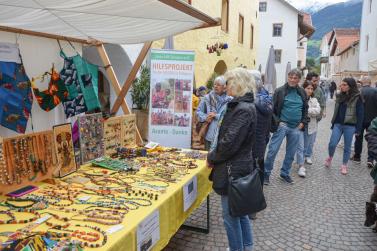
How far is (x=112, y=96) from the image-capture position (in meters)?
8.16

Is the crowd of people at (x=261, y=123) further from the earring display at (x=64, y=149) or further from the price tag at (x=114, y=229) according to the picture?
the earring display at (x=64, y=149)

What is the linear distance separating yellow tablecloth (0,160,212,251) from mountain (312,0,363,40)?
10771 centimetres

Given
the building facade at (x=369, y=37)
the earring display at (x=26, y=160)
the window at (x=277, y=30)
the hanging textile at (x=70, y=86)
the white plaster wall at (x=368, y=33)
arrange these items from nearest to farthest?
the earring display at (x=26, y=160), the hanging textile at (x=70, y=86), the building facade at (x=369, y=37), the white plaster wall at (x=368, y=33), the window at (x=277, y=30)

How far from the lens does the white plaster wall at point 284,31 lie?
31172 mm

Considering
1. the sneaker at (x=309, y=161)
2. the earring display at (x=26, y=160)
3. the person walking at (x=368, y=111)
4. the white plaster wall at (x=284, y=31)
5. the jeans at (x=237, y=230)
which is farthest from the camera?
the white plaster wall at (x=284, y=31)

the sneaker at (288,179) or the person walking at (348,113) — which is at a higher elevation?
the person walking at (348,113)

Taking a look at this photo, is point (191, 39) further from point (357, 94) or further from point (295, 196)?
point (295, 196)

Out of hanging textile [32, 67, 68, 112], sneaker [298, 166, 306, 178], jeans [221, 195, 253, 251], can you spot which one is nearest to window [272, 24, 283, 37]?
sneaker [298, 166, 306, 178]

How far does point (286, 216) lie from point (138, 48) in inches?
205

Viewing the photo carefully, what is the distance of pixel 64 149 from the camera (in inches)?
123

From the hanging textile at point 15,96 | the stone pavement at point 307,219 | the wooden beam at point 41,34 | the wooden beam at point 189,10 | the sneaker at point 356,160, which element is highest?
the wooden beam at point 189,10

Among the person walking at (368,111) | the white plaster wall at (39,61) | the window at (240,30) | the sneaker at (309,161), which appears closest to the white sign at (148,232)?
the white plaster wall at (39,61)

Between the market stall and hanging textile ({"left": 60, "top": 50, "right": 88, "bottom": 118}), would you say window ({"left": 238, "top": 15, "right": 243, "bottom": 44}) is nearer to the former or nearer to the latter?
the market stall

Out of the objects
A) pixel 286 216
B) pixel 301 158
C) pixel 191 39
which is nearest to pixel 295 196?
pixel 286 216
